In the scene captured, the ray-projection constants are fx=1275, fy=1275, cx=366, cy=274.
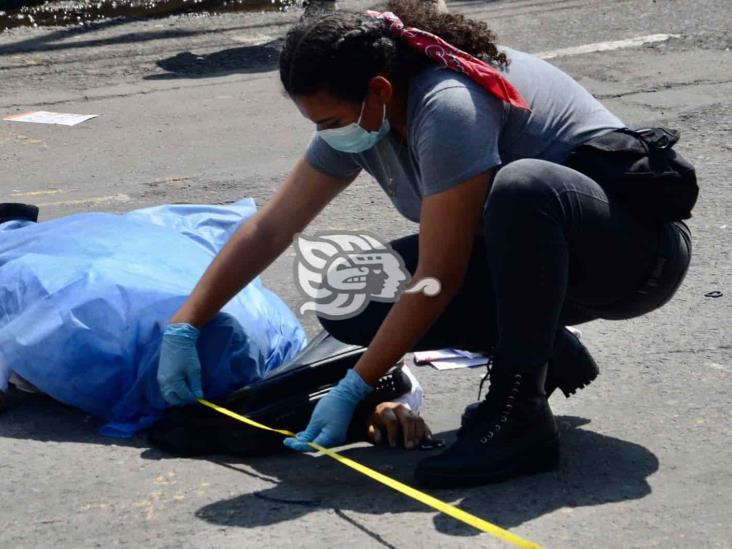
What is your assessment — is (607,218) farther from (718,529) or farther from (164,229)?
(164,229)

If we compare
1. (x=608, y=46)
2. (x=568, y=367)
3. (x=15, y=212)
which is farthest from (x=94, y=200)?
(x=608, y=46)

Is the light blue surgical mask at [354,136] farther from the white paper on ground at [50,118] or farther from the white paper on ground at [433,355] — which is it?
the white paper on ground at [50,118]

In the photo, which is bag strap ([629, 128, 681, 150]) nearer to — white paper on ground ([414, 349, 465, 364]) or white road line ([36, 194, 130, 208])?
white paper on ground ([414, 349, 465, 364])

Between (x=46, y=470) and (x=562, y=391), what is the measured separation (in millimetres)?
1175

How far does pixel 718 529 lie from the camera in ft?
7.74

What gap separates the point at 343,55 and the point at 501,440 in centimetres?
84

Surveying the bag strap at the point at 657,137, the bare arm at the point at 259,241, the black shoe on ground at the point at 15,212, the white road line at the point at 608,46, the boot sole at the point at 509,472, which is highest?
the bag strap at the point at 657,137

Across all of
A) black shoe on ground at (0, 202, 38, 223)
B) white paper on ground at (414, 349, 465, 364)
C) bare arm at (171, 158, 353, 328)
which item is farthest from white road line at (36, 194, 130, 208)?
bare arm at (171, 158, 353, 328)

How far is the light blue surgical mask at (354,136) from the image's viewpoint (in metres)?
2.62

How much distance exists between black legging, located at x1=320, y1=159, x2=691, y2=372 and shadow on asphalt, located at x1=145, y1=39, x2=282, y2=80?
4961mm

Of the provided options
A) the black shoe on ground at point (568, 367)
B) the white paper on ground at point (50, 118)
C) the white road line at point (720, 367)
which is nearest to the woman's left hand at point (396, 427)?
the black shoe on ground at point (568, 367)

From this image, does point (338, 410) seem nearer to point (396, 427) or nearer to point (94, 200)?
point (396, 427)

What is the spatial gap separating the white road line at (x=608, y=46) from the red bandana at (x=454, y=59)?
5245mm

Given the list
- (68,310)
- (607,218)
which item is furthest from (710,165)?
(68,310)
